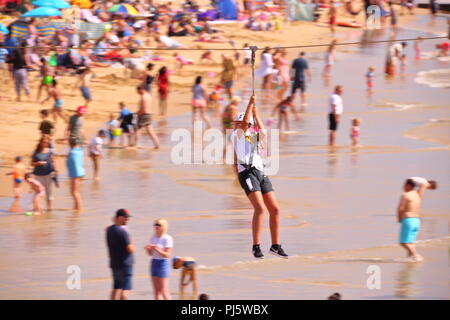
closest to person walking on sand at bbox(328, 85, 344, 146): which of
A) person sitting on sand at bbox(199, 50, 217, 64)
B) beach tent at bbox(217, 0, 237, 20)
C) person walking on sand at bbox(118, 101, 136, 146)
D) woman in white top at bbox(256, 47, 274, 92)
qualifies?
person walking on sand at bbox(118, 101, 136, 146)

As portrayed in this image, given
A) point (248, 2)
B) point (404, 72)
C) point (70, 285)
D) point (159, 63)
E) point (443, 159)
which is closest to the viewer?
point (70, 285)

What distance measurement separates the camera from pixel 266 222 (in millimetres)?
20844

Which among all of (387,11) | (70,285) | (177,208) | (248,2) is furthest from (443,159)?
(387,11)

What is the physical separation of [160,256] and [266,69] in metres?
20.3

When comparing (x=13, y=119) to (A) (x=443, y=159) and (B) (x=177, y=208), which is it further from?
(A) (x=443, y=159)

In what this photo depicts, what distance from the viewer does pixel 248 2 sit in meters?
50.0

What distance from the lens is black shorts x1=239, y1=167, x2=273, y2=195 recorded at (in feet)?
44.9

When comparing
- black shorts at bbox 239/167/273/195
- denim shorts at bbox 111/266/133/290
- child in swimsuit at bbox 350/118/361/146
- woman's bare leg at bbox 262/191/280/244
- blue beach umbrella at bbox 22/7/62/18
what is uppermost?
blue beach umbrella at bbox 22/7/62/18

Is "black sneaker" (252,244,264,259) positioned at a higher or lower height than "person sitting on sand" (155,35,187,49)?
lower

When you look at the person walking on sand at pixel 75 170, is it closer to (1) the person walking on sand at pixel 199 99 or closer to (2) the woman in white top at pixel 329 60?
(1) the person walking on sand at pixel 199 99

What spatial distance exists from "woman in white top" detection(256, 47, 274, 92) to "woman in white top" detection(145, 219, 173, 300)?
19.5 m

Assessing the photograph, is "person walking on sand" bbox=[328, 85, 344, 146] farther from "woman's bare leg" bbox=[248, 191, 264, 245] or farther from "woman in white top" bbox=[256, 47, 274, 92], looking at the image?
"woman's bare leg" bbox=[248, 191, 264, 245]

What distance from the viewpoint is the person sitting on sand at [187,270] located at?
15297 mm

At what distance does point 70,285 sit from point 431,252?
236 inches
